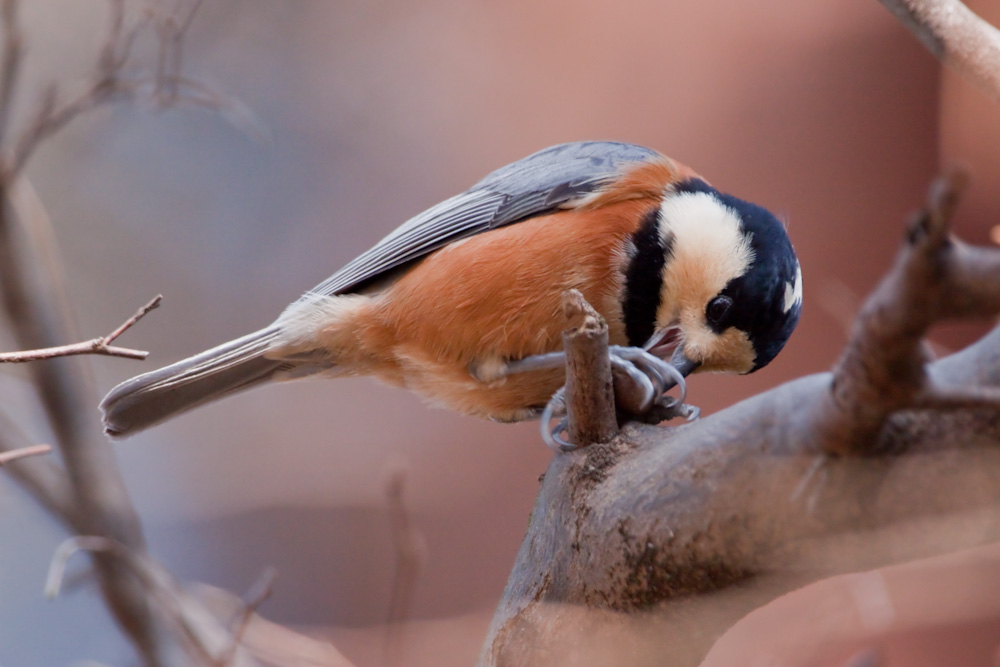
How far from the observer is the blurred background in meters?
2.43

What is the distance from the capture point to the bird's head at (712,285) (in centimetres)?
146

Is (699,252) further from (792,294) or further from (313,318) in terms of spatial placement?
(313,318)

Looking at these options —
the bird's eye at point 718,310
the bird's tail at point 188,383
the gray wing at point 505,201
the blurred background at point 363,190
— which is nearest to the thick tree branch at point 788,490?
the bird's eye at point 718,310

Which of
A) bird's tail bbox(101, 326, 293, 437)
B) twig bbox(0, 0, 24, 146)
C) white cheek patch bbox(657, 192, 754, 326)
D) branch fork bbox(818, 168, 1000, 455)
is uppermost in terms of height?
twig bbox(0, 0, 24, 146)

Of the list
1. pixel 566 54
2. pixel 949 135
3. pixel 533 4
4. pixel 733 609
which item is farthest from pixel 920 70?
pixel 733 609

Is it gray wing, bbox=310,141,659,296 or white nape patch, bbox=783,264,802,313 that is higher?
gray wing, bbox=310,141,659,296

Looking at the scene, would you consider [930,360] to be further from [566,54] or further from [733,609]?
[566,54]

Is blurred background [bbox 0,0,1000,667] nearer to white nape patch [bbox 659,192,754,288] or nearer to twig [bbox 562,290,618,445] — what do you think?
white nape patch [bbox 659,192,754,288]

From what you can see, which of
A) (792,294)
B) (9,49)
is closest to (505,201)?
(792,294)

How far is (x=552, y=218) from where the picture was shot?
159 cm

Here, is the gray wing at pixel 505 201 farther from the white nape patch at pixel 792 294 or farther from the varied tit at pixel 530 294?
the white nape patch at pixel 792 294

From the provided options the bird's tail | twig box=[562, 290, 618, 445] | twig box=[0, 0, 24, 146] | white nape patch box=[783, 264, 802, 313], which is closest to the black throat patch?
white nape patch box=[783, 264, 802, 313]

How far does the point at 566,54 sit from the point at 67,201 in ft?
6.72

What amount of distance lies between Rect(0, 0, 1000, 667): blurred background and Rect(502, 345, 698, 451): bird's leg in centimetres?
102
